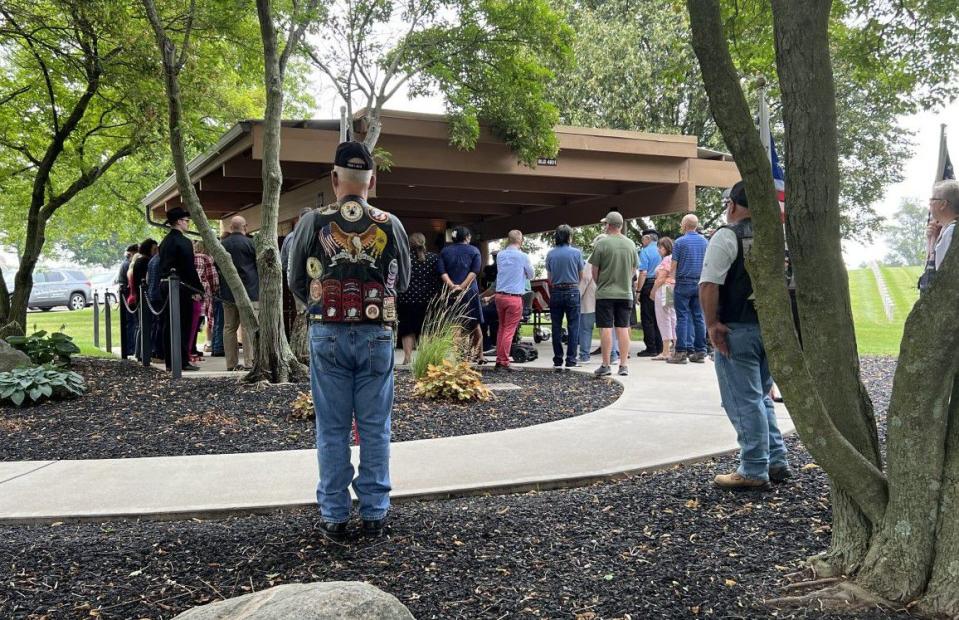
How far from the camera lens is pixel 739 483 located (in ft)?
14.1

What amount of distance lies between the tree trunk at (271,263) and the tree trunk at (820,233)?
6362 mm

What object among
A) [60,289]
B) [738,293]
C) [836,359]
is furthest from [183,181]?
[60,289]

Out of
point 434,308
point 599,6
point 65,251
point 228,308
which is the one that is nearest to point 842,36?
point 434,308

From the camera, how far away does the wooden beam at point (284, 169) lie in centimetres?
1262

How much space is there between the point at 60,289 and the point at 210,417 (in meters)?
33.1

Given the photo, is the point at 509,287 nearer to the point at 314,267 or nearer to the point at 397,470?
the point at 397,470

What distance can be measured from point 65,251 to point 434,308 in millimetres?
86487

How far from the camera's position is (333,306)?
3725 millimetres

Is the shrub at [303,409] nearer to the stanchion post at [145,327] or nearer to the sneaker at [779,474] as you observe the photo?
the sneaker at [779,474]

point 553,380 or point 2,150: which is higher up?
point 2,150

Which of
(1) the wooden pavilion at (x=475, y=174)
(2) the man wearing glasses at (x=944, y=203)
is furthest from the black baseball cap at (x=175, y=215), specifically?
(2) the man wearing glasses at (x=944, y=203)

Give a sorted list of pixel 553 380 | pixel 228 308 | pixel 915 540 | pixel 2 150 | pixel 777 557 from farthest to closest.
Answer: pixel 2 150, pixel 228 308, pixel 553 380, pixel 777 557, pixel 915 540

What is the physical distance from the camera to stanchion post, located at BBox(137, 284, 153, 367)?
10680 millimetres

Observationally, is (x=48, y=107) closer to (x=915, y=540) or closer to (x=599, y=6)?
(x=915, y=540)
